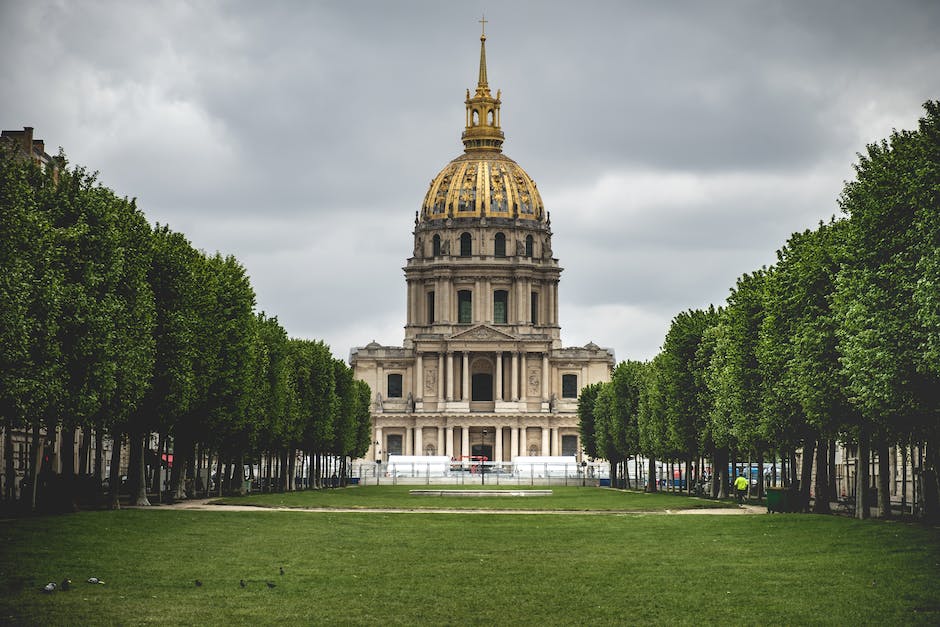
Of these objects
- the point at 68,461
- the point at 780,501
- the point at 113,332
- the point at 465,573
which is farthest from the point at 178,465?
the point at 465,573

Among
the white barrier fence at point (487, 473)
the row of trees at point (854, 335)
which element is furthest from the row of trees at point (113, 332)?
the white barrier fence at point (487, 473)

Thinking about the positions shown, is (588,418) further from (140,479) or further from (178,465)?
(140,479)

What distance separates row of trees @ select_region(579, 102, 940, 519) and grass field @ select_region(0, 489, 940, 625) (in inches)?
171

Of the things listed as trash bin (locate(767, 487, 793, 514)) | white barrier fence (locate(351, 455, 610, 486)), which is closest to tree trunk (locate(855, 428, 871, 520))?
trash bin (locate(767, 487, 793, 514))

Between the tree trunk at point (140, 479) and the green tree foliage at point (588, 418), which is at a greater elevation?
the green tree foliage at point (588, 418)

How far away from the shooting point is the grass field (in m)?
25.8

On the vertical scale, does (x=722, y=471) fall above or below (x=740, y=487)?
above

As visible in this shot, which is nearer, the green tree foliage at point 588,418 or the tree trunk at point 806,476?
the tree trunk at point 806,476

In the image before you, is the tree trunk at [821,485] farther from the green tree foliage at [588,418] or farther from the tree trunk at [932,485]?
the green tree foliage at [588,418]

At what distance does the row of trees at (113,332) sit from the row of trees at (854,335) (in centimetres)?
2374

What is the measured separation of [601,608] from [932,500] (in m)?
27.5

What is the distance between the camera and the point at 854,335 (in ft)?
145

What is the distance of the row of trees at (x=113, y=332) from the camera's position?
4059 centimetres

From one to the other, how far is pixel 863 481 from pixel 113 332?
2752 cm
